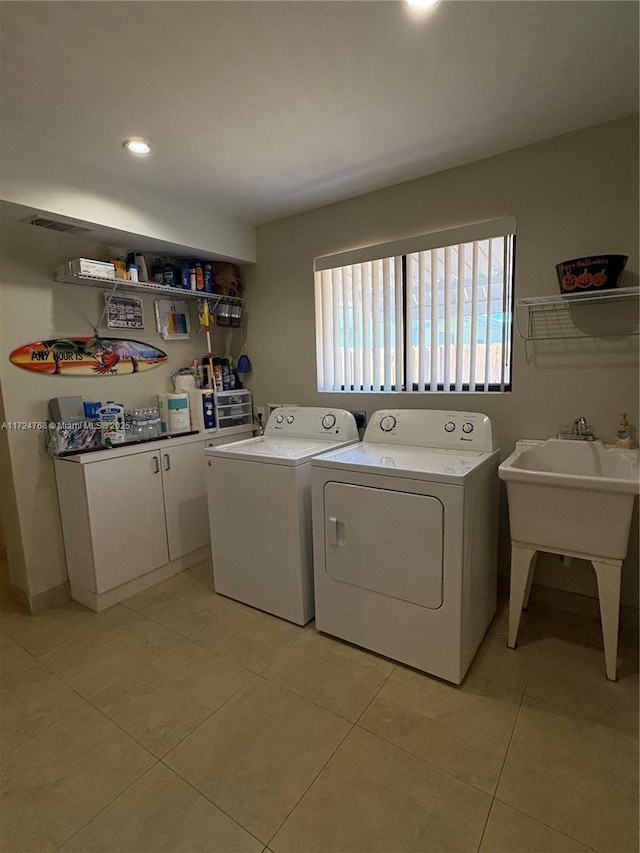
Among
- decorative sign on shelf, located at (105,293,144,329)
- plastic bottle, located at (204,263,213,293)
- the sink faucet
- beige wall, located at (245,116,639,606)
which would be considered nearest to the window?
beige wall, located at (245,116,639,606)

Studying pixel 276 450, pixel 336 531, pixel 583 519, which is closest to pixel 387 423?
pixel 276 450

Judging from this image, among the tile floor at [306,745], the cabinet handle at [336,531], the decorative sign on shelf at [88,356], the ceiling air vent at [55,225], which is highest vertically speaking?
the ceiling air vent at [55,225]

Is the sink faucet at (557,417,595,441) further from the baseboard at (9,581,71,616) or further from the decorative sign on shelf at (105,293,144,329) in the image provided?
the baseboard at (9,581,71,616)

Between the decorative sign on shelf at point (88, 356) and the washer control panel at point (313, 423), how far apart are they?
97 cm

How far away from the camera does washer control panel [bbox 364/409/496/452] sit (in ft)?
7.04

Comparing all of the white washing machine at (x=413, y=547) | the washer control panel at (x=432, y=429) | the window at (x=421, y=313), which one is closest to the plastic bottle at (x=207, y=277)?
the window at (x=421, y=313)

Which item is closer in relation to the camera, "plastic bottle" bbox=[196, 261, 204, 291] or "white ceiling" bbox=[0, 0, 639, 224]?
"white ceiling" bbox=[0, 0, 639, 224]

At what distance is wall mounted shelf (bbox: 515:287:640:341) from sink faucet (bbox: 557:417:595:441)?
16.7 inches

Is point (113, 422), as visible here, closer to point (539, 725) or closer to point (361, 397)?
point (361, 397)

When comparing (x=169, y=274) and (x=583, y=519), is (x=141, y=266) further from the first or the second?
(x=583, y=519)

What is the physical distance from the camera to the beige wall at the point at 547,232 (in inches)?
76.9

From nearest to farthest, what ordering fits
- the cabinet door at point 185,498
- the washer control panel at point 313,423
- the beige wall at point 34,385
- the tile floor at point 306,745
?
the tile floor at point 306,745 → the beige wall at point 34,385 → the washer control panel at point 313,423 → the cabinet door at point 185,498

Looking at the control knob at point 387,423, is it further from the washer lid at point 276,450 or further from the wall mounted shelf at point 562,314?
the wall mounted shelf at point 562,314

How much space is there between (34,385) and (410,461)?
212 centimetres
